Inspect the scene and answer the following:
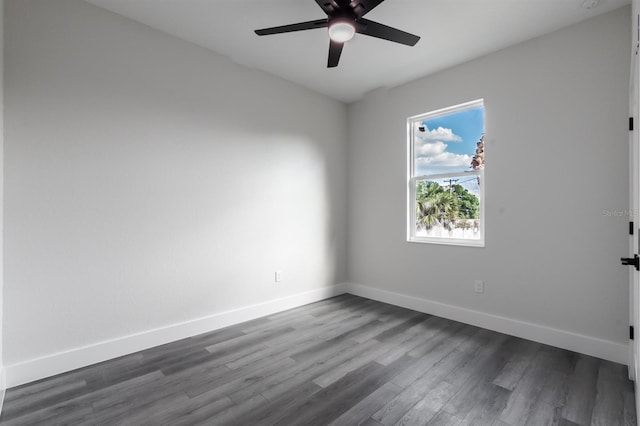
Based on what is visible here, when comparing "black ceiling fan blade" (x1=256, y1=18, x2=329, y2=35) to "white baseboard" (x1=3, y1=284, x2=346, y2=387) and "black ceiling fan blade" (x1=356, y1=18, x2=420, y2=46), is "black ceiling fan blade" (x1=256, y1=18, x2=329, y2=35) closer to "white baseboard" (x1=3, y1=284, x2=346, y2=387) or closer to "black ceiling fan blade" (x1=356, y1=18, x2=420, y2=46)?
"black ceiling fan blade" (x1=356, y1=18, x2=420, y2=46)

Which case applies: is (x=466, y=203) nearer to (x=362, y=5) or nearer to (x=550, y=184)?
(x=550, y=184)

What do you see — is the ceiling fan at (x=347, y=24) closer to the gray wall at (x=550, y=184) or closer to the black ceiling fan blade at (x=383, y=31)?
the black ceiling fan blade at (x=383, y=31)

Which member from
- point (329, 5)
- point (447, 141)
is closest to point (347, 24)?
point (329, 5)

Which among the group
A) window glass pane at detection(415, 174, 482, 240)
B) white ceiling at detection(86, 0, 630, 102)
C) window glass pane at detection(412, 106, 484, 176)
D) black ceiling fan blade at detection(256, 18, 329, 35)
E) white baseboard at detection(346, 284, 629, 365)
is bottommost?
white baseboard at detection(346, 284, 629, 365)

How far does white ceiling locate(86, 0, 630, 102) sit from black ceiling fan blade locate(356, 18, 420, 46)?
37cm

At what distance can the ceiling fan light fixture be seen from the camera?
2043 mm

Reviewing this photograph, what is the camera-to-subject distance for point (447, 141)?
361 centimetres

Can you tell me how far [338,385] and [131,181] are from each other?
2.27m

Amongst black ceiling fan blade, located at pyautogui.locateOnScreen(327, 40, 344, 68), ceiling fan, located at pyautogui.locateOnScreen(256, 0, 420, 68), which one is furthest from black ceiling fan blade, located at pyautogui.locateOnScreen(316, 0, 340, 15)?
black ceiling fan blade, located at pyautogui.locateOnScreen(327, 40, 344, 68)

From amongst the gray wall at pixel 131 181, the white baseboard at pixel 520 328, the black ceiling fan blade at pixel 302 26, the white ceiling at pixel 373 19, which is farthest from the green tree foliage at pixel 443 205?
the black ceiling fan blade at pixel 302 26

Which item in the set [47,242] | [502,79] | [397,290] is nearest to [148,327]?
[47,242]

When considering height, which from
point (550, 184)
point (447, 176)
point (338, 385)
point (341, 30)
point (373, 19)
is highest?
point (373, 19)

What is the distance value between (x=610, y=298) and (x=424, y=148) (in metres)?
2.22

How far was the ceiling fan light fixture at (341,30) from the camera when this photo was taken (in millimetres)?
2043
